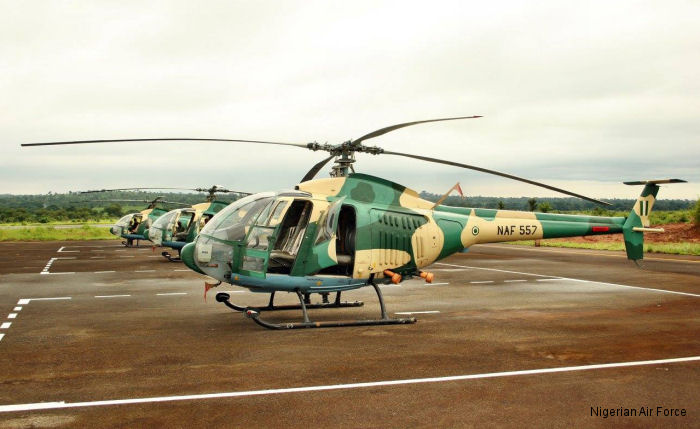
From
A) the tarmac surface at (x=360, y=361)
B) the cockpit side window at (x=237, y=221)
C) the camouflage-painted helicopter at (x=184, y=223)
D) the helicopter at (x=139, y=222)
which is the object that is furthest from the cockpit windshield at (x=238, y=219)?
the helicopter at (x=139, y=222)

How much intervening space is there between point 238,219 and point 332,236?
72.0 inches

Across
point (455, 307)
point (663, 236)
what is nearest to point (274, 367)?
point (455, 307)

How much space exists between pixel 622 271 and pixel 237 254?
16565 millimetres

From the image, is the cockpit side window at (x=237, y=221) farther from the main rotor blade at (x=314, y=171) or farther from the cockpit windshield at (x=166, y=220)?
the cockpit windshield at (x=166, y=220)

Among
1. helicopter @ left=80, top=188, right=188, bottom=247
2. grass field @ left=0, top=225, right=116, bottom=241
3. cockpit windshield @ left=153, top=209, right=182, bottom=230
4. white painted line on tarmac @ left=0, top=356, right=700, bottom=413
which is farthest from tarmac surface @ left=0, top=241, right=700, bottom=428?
grass field @ left=0, top=225, right=116, bottom=241

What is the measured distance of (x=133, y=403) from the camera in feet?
21.4

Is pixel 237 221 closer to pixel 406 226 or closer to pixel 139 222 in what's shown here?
pixel 406 226

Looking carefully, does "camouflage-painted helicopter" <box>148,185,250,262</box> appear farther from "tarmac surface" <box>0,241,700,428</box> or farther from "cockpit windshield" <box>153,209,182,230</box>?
"tarmac surface" <box>0,241,700,428</box>

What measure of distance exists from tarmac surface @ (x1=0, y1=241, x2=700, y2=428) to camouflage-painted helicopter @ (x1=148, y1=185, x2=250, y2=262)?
29.1 feet

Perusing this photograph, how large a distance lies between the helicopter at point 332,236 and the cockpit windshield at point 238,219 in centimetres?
2

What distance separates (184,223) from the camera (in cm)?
2645

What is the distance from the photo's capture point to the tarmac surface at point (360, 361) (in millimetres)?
6203

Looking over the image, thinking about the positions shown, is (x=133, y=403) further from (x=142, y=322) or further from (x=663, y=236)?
(x=663, y=236)

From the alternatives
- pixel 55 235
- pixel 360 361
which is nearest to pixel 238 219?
pixel 360 361
